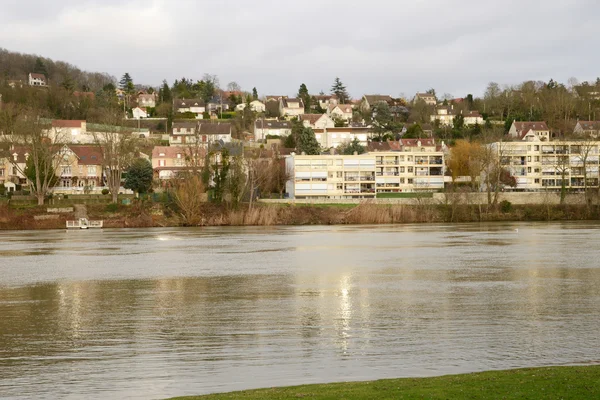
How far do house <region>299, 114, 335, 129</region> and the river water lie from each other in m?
92.3

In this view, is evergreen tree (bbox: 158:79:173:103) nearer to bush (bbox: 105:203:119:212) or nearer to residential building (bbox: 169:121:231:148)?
residential building (bbox: 169:121:231:148)

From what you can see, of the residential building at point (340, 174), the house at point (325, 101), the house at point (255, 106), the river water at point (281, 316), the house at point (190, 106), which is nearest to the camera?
the river water at point (281, 316)

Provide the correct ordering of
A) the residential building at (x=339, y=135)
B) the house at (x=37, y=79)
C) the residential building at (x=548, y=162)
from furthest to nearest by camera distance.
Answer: the house at (x=37, y=79)
the residential building at (x=339, y=135)
the residential building at (x=548, y=162)

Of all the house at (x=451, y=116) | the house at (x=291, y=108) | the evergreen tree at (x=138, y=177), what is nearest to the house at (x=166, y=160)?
the evergreen tree at (x=138, y=177)

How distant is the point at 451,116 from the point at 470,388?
144653 millimetres

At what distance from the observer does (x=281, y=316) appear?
965 inches

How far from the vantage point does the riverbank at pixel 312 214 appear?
3312 inches

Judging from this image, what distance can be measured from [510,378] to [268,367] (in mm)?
5628

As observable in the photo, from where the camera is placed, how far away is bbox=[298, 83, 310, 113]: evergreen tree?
165625mm

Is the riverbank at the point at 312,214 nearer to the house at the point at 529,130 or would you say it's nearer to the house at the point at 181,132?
the house at the point at 529,130

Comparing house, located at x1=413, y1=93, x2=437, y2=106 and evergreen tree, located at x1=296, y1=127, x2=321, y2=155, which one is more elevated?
house, located at x1=413, y1=93, x2=437, y2=106

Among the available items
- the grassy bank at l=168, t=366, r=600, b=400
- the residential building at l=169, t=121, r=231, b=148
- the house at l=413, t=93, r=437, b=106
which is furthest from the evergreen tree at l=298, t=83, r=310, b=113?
the grassy bank at l=168, t=366, r=600, b=400

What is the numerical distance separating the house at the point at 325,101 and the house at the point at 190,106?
102ft

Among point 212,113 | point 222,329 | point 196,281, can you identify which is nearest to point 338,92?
point 212,113
